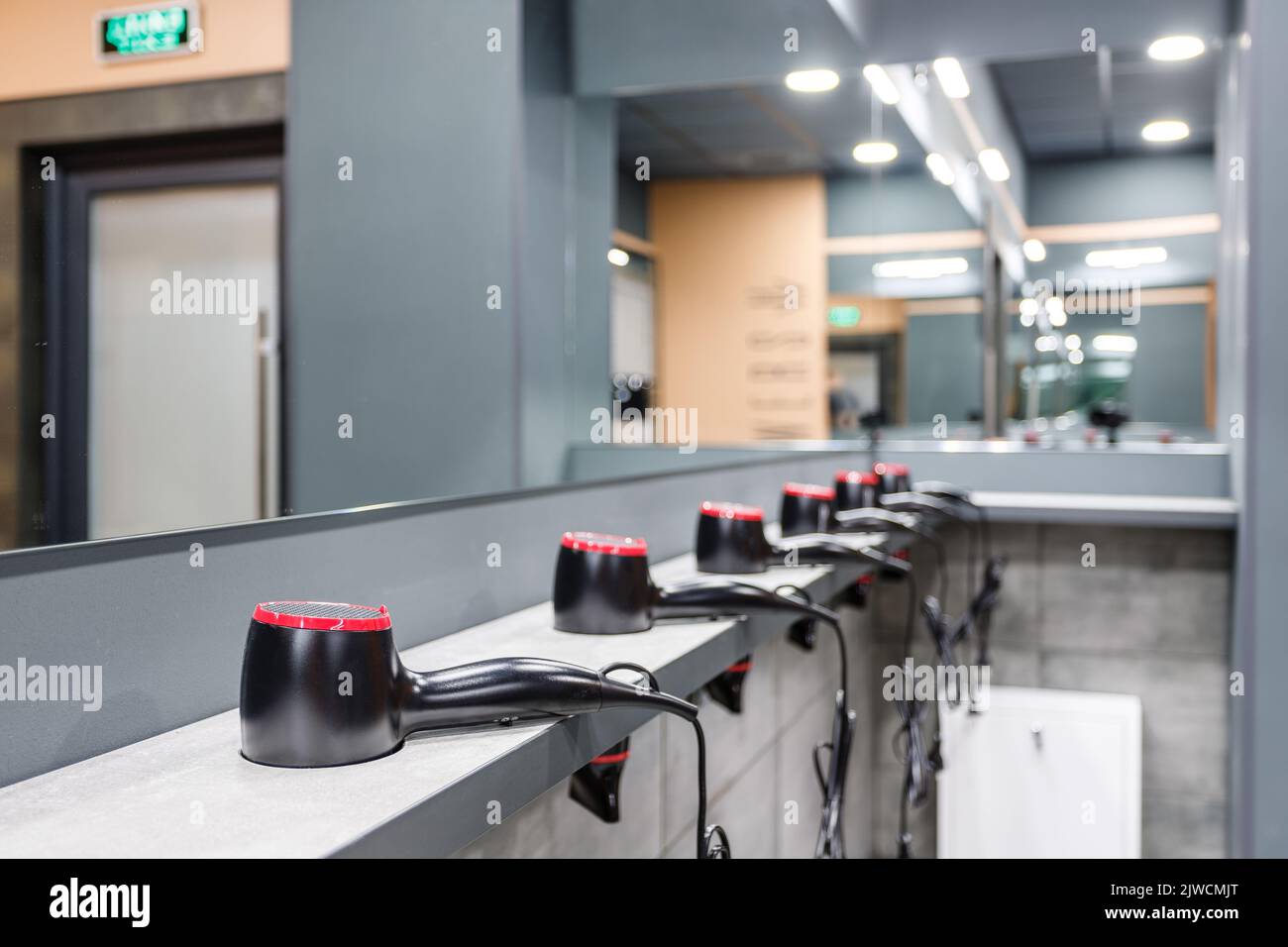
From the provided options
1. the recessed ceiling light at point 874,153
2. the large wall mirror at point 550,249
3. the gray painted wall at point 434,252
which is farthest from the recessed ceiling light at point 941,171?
the gray painted wall at point 434,252

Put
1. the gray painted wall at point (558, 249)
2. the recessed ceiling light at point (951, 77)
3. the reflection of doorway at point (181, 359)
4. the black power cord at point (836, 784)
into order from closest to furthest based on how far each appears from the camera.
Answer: the reflection of doorway at point (181, 359), the black power cord at point (836, 784), the gray painted wall at point (558, 249), the recessed ceiling light at point (951, 77)

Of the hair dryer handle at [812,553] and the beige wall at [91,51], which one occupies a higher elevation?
the beige wall at [91,51]

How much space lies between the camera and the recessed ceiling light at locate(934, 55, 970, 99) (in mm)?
2844

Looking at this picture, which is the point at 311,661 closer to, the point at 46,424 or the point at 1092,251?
the point at 46,424

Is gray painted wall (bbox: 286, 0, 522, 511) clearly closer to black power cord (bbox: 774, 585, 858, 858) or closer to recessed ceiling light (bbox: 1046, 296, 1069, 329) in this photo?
black power cord (bbox: 774, 585, 858, 858)

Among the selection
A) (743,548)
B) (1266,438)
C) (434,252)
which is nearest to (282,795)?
(434,252)

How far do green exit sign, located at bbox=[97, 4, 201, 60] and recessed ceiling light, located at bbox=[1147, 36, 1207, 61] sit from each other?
8.07ft

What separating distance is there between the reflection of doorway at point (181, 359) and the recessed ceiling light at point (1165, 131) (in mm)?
2581

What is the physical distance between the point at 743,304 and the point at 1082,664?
1341 millimetres

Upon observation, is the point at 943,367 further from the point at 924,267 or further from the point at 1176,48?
the point at 1176,48

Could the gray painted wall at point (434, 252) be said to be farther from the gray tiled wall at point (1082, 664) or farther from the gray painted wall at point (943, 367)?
the gray painted wall at point (943, 367)

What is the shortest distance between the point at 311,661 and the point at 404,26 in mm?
810

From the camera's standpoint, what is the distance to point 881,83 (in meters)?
2.91

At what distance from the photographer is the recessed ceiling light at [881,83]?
2.88 meters
